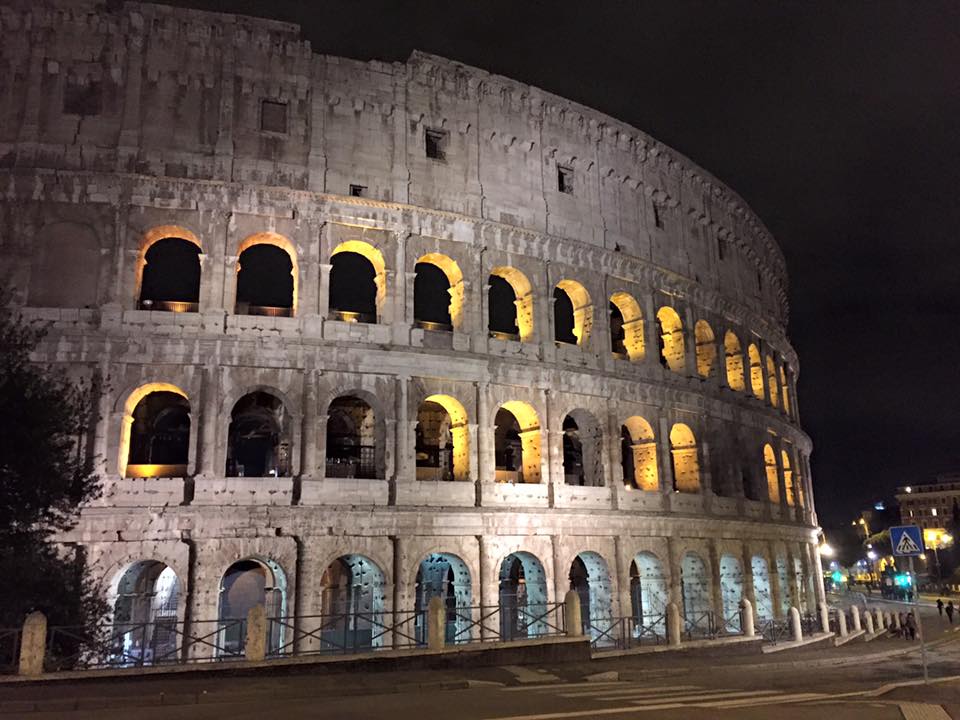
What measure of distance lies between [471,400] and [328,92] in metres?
9.59

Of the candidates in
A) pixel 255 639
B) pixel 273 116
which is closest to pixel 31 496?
pixel 255 639

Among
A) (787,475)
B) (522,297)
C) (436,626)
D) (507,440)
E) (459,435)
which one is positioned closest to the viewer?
(436,626)

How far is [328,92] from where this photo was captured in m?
22.1

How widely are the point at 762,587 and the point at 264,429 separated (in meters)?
18.8

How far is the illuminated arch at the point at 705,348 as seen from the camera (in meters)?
29.5

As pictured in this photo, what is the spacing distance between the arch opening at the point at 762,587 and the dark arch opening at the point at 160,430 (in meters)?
20.1

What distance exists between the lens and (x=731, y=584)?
2731cm

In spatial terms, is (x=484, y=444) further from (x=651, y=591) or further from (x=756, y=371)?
(x=756, y=371)

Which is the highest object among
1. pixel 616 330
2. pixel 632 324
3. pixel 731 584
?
pixel 616 330

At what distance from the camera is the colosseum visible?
62.6ft

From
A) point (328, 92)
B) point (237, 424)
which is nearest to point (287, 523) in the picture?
point (237, 424)

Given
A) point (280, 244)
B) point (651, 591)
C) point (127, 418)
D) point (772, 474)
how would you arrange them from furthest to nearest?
point (772, 474) < point (651, 591) < point (280, 244) < point (127, 418)

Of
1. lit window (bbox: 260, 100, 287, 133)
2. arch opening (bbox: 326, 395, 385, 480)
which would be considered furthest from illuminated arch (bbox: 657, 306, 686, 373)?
lit window (bbox: 260, 100, 287, 133)

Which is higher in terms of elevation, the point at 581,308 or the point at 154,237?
the point at 154,237
